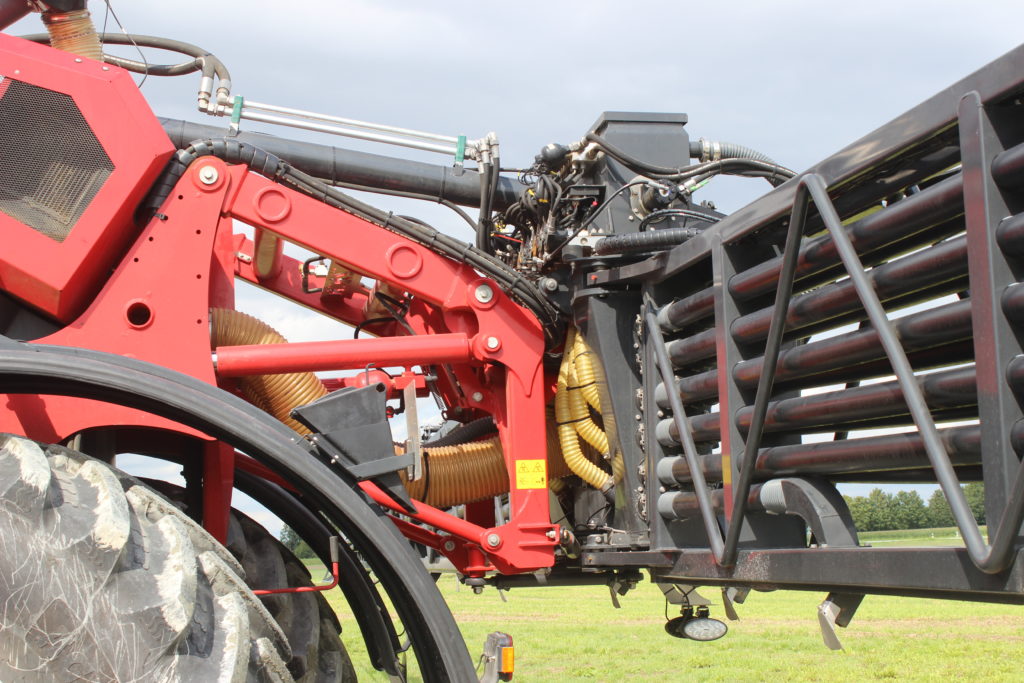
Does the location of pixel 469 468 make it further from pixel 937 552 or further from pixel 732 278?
pixel 937 552

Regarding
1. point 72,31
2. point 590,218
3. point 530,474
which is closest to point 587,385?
point 530,474

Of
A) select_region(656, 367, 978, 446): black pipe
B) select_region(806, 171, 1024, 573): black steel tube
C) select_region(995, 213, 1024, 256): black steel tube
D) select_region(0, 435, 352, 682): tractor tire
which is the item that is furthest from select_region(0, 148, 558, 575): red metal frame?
select_region(995, 213, 1024, 256): black steel tube

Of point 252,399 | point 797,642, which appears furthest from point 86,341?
point 797,642

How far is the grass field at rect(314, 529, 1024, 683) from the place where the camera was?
711 cm

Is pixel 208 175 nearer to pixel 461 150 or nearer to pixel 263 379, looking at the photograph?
pixel 263 379

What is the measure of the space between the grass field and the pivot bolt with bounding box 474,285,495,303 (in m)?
1.62

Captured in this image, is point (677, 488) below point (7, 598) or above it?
above

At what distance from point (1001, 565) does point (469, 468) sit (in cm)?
258

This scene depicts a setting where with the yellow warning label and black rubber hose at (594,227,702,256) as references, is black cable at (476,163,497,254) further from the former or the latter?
the yellow warning label

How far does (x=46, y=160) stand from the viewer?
322 cm

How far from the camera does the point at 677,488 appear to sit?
135 inches

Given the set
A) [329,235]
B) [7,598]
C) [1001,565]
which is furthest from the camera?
[329,235]

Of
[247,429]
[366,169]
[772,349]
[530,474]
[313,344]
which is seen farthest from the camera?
[366,169]

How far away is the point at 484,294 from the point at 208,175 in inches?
42.8
